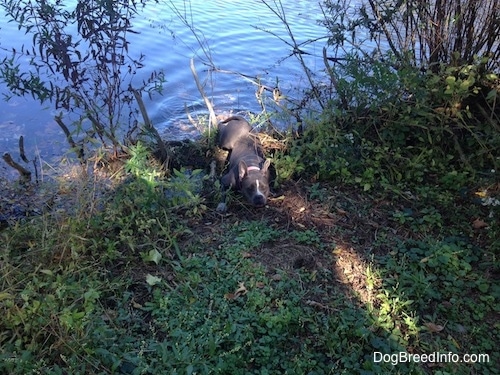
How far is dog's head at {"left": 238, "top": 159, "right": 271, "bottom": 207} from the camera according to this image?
4789 millimetres

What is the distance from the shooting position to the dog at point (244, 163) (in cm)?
486

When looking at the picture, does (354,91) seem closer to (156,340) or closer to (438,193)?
(438,193)

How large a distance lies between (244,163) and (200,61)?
4.54m

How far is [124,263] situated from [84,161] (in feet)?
6.57

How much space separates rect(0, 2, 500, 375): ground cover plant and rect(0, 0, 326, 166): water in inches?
68.4

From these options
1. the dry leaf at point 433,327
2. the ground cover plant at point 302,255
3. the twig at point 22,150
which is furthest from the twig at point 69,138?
the dry leaf at point 433,327

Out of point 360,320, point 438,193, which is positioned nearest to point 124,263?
point 360,320

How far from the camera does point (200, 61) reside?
9.05 meters

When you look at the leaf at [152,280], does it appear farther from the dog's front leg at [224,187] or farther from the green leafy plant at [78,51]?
the green leafy plant at [78,51]

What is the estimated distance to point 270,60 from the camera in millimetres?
9164

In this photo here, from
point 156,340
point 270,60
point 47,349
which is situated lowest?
point 270,60

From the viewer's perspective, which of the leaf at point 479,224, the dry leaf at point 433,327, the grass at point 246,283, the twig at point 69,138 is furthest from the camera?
the twig at point 69,138

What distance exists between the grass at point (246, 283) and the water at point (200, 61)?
2470mm

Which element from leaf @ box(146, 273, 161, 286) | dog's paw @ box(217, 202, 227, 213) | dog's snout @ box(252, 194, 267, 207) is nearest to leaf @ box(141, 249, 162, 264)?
leaf @ box(146, 273, 161, 286)
